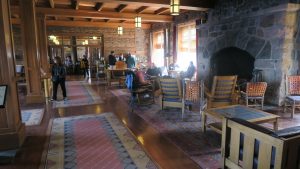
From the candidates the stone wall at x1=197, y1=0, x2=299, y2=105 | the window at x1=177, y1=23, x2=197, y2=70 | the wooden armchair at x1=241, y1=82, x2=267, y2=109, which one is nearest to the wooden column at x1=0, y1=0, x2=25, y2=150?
the wooden armchair at x1=241, y1=82, x2=267, y2=109

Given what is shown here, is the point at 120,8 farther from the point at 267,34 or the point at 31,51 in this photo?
the point at 267,34

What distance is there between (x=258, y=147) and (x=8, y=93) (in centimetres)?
323

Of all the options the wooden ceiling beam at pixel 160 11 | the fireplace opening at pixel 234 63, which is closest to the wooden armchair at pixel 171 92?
the fireplace opening at pixel 234 63

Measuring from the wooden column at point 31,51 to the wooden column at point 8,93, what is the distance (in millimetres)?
2669

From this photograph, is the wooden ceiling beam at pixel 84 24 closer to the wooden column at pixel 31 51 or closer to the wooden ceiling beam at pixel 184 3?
the wooden column at pixel 31 51

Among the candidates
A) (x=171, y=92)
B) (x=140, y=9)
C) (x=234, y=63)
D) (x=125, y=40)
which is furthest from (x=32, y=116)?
(x=125, y=40)

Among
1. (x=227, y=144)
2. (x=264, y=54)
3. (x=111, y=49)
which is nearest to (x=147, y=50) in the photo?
(x=111, y=49)

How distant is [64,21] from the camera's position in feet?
38.4

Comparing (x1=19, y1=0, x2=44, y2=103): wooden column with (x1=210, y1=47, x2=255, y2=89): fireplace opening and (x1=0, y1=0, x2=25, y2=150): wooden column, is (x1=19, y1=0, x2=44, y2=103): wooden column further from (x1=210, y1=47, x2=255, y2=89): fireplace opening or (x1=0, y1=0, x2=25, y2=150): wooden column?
(x1=210, y1=47, x2=255, y2=89): fireplace opening

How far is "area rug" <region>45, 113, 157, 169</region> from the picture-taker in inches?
109

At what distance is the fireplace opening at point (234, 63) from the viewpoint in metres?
6.41

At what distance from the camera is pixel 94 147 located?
10.6 ft

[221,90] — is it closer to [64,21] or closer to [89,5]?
[89,5]

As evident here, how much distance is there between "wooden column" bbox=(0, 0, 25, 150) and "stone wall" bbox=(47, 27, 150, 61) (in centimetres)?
938
